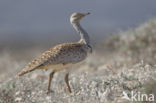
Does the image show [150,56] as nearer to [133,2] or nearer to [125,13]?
[125,13]

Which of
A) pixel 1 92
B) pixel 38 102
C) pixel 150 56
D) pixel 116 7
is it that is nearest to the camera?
pixel 38 102

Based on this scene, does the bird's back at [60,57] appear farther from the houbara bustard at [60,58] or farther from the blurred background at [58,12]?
the blurred background at [58,12]

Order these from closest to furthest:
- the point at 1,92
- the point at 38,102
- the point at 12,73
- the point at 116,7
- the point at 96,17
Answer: the point at 38,102
the point at 1,92
the point at 12,73
the point at 96,17
the point at 116,7

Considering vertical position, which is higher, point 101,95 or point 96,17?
point 96,17

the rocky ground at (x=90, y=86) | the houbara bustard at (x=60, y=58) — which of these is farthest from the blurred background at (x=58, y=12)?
the houbara bustard at (x=60, y=58)

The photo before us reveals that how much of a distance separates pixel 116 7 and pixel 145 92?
7482 centimetres

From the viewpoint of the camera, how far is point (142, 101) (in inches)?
318

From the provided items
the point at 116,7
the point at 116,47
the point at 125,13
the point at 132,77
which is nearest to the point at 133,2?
the point at 116,7

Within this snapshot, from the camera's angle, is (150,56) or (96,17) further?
(96,17)

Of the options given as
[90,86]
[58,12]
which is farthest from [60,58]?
[58,12]

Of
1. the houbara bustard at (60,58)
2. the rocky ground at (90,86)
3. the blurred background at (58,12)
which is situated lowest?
the rocky ground at (90,86)

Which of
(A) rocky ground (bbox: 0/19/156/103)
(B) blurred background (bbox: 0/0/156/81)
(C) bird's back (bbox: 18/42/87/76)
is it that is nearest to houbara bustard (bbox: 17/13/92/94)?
(C) bird's back (bbox: 18/42/87/76)

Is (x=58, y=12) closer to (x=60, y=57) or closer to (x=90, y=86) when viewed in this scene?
(x=60, y=57)

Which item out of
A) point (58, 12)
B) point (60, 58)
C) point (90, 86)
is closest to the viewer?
point (90, 86)
